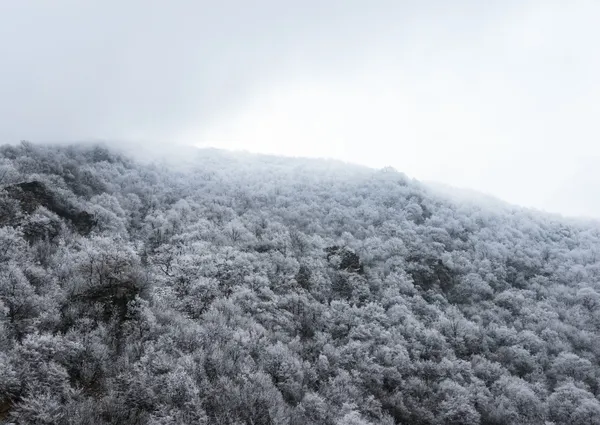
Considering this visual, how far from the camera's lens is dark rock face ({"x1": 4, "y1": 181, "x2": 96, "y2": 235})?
48000mm

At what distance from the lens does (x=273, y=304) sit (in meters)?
48.9

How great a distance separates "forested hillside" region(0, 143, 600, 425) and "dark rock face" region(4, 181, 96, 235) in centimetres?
22

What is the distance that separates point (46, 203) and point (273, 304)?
29.6 m

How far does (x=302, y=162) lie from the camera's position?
129125 millimetres

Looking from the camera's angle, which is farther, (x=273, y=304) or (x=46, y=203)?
(x=46, y=203)

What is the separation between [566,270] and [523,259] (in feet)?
21.6

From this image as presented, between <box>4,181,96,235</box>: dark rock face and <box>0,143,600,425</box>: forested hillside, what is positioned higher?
<box>4,181,96,235</box>: dark rock face

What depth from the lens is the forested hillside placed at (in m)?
28.9

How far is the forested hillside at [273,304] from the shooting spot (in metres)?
28.9

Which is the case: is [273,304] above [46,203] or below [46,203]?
below

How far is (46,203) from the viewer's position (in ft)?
168

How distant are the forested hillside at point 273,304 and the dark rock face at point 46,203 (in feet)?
0.71

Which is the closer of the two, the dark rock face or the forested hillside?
the forested hillside

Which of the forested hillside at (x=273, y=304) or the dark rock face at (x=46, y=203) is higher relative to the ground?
the dark rock face at (x=46, y=203)
